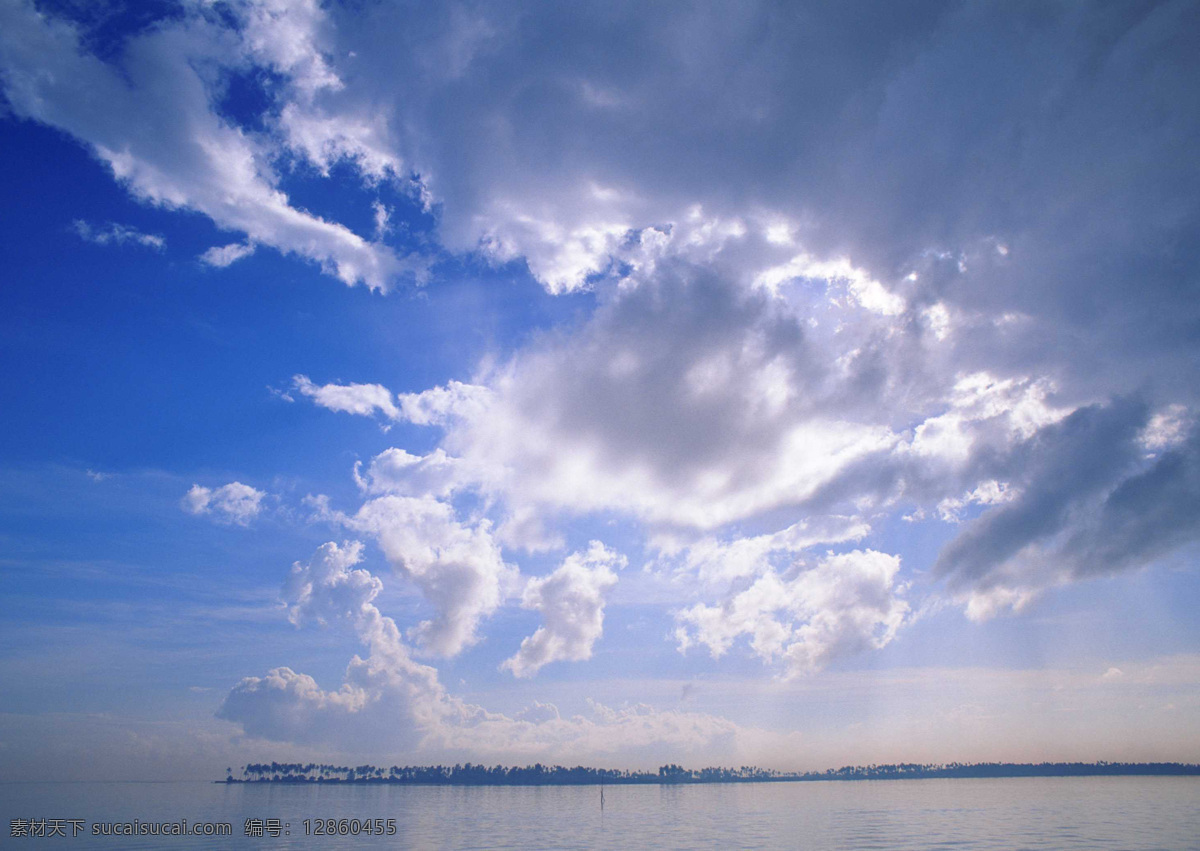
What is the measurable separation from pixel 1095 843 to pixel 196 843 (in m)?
114

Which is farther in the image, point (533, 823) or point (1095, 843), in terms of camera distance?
point (533, 823)

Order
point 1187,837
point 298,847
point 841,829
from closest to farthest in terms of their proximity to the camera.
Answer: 1. point 298,847
2. point 1187,837
3. point 841,829

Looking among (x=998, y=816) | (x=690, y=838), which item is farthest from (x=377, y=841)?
(x=998, y=816)

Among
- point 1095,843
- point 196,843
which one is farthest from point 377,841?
point 1095,843

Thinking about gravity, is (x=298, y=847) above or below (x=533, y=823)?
above

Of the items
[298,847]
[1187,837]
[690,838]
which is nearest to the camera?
[298,847]

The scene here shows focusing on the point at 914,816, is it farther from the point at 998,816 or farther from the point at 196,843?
the point at 196,843

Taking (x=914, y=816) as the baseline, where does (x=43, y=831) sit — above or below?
above

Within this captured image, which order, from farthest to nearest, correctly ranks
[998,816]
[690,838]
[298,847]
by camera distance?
[998,816] → [690,838] → [298,847]

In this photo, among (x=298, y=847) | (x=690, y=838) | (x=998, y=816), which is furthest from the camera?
(x=998, y=816)

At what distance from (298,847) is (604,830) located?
51.3 m

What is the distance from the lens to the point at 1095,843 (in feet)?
268

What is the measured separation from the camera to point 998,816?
125812 millimetres

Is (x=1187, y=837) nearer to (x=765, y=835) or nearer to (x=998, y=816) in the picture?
(x=998, y=816)
